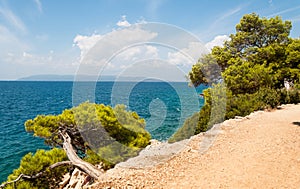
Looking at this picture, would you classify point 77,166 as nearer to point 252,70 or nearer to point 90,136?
point 90,136

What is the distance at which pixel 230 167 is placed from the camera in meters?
5.08

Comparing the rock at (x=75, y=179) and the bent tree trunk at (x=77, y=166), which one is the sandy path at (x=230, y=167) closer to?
the bent tree trunk at (x=77, y=166)

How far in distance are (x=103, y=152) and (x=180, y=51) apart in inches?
162

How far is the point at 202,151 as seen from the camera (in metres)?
6.28

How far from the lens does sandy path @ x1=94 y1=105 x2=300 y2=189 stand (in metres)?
4.41

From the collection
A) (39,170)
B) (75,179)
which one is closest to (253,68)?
(75,179)

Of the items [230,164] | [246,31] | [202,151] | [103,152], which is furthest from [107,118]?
[246,31]

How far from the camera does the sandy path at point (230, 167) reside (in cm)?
441

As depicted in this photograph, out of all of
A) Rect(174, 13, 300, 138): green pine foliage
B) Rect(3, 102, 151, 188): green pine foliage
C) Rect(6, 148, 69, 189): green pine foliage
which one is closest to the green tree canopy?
Rect(174, 13, 300, 138): green pine foliage

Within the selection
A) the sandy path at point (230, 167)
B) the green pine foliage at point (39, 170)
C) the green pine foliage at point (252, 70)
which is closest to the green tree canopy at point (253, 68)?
the green pine foliage at point (252, 70)

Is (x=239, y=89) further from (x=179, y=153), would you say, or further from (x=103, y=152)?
(x=103, y=152)

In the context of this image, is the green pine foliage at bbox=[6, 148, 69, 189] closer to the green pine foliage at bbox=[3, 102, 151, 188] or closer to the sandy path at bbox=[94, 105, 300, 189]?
the green pine foliage at bbox=[3, 102, 151, 188]

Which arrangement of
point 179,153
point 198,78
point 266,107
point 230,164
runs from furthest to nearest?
1. point 198,78
2. point 266,107
3. point 179,153
4. point 230,164

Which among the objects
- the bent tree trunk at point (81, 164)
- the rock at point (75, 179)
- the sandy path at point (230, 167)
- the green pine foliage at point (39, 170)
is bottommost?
the rock at point (75, 179)
